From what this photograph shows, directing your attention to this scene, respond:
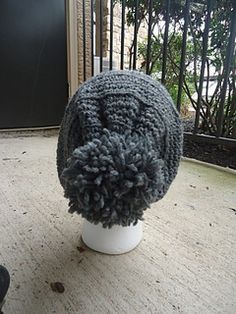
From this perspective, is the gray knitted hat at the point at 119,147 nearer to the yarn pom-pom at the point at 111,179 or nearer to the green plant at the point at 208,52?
the yarn pom-pom at the point at 111,179

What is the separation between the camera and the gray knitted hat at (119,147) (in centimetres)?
38

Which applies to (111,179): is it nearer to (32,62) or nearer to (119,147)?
(119,147)

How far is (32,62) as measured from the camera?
171cm

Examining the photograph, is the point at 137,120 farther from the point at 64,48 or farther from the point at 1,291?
the point at 64,48

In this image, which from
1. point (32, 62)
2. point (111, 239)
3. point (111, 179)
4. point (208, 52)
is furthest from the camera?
point (32, 62)

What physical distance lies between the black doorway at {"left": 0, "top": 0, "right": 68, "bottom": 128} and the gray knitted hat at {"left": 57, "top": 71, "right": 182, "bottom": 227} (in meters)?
1.35

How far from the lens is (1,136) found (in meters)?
1.73

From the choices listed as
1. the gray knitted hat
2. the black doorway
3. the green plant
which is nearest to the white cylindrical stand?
the gray knitted hat

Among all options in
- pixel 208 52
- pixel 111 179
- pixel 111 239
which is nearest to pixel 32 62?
pixel 208 52

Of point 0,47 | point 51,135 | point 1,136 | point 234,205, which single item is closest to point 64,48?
point 0,47

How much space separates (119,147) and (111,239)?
32 cm

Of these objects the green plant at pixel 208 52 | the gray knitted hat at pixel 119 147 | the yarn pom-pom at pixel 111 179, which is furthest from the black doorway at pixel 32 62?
the yarn pom-pom at pixel 111 179

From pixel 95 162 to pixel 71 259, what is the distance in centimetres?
34

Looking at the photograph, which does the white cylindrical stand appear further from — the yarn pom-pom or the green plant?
the green plant
